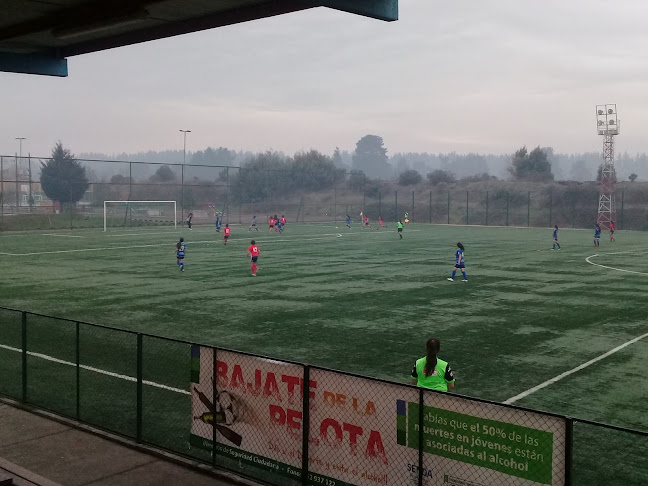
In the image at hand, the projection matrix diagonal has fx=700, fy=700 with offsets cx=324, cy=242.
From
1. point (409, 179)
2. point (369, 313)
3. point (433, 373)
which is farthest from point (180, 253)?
point (409, 179)

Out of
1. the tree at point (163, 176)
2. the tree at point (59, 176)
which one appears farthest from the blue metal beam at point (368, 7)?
the tree at point (163, 176)

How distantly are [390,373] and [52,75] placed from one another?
8548 mm

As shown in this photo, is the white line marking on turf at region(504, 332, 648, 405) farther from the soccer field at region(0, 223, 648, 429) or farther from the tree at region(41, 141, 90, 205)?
the tree at region(41, 141, 90, 205)

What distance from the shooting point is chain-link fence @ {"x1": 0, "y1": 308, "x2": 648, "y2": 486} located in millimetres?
6820

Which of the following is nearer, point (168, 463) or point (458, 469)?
point (458, 469)

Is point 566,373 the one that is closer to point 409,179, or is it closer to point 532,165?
point 409,179

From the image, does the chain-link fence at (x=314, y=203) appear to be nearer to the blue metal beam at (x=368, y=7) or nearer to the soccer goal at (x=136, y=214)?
the soccer goal at (x=136, y=214)

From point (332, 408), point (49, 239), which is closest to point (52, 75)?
point (332, 408)

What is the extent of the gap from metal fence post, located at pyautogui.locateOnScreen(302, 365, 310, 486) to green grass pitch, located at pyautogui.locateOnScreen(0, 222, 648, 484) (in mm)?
3160

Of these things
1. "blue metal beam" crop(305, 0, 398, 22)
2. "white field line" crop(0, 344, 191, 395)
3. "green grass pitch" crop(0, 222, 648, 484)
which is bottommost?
"white field line" crop(0, 344, 191, 395)

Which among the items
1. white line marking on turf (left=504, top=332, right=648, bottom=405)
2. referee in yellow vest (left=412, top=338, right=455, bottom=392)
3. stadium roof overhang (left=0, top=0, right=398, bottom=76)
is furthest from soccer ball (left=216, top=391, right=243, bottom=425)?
stadium roof overhang (left=0, top=0, right=398, bottom=76)

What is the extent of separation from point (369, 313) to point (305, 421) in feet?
41.6

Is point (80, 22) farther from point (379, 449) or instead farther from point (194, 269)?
point (194, 269)

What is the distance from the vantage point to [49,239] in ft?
171
